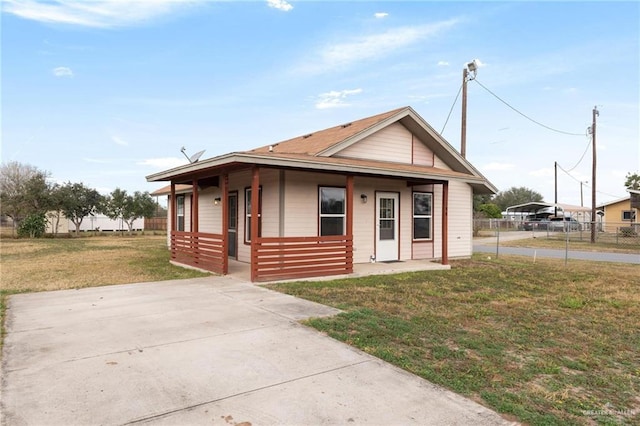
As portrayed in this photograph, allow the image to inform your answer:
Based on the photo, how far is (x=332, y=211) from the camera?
33.4 feet

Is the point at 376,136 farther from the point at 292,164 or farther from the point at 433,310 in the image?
the point at 433,310

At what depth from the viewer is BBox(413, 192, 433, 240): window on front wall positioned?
1229 cm

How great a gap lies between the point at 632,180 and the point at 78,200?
5426 cm

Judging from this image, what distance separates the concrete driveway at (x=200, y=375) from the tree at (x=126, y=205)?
26.8 metres

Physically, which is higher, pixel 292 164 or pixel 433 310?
pixel 292 164

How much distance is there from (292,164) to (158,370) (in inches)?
208

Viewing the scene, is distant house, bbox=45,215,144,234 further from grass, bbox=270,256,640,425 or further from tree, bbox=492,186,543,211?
tree, bbox=492,186,543,211

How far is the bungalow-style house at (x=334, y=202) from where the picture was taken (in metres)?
8.41

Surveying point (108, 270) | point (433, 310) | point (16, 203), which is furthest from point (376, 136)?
point (16, 203)

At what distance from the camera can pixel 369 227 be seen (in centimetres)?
1114

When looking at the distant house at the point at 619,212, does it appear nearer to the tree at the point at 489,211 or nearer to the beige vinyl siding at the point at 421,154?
the tree at the point at 489,211

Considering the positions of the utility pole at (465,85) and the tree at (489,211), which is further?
the tree at (489,211)

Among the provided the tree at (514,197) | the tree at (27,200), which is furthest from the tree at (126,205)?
the tree at (514,197)

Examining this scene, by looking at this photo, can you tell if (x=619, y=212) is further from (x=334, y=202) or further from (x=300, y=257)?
(x=300, y=257)
